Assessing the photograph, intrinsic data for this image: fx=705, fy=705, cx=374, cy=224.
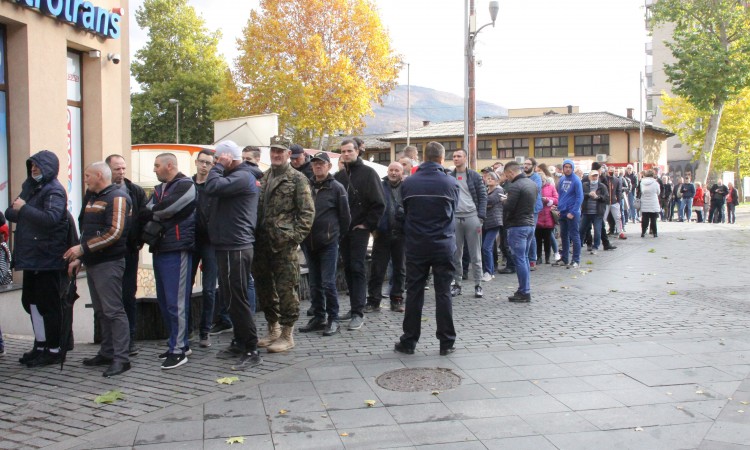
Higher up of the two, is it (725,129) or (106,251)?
(725,129)

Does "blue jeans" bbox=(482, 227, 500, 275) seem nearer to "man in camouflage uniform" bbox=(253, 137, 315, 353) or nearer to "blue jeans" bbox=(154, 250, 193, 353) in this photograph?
"man in camouflage uniform" bbox=(253, 137, 315, 353)

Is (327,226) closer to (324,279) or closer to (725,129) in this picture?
(324,279)

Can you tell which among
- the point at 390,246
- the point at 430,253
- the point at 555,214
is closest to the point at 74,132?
the point at 390,246

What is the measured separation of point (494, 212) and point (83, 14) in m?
7.20

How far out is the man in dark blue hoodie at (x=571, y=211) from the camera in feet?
42.3

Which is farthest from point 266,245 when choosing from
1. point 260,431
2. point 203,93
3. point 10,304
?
point 203,93

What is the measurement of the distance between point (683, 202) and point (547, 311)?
70.9ft

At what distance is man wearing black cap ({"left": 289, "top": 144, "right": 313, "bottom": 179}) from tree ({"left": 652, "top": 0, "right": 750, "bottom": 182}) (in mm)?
34876

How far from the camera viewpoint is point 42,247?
258 inches

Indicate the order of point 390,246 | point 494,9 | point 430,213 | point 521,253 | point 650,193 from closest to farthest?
point 430,213
point 390,246
point 521,253
point 650,193
point 494,9

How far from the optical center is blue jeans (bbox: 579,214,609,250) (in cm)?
1446

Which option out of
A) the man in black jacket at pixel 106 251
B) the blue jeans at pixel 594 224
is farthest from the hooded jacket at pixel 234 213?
the blue jeans at pixel 594 224

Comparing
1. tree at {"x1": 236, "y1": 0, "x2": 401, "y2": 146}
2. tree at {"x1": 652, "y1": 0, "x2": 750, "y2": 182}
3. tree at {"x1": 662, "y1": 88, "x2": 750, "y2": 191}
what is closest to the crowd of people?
tree at {"x1": 236, "y1": 0, "x2": 401, "y2": 146}

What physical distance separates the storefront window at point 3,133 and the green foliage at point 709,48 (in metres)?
35.2
